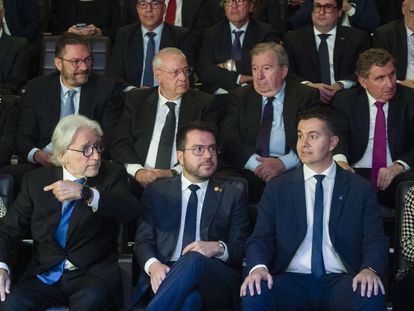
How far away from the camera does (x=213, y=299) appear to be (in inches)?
194

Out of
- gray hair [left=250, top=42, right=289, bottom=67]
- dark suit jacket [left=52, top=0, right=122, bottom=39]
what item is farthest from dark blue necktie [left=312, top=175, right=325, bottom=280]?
dark suit jacket [left=52, top=0, right=122, bottom=39]

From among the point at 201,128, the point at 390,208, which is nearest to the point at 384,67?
the point at 390,208

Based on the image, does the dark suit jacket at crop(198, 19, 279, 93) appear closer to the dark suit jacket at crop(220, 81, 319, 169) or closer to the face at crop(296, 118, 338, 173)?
the dark suit jacket at crop(220, 81, 319, 169)

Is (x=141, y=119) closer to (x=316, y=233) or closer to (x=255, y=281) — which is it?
(x=316, y=233)

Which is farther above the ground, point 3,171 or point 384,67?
point 384,67

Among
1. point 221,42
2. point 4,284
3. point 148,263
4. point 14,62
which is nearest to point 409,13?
point 221,42

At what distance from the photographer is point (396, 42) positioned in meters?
7.21

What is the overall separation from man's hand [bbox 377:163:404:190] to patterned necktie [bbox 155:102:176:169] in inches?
49.1

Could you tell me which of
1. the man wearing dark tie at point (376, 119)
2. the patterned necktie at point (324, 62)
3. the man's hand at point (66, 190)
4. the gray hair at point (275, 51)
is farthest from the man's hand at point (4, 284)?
the patterned necktie at point (324, 62)

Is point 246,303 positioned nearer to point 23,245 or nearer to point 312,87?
point 23,245

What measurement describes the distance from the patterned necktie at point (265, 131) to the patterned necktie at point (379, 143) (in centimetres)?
63

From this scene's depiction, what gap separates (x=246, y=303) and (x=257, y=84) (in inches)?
78.9

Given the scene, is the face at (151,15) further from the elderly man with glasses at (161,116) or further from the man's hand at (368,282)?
the man's hand at (368,282)

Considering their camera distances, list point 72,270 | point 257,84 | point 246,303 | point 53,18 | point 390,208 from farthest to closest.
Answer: point 53,18 < point 257,84 < point 390,208 < point 72,270 < point 246,303
